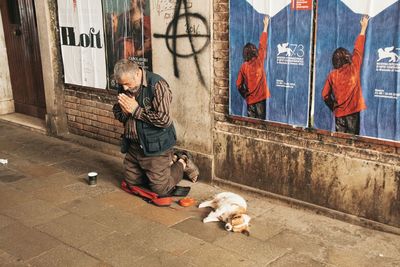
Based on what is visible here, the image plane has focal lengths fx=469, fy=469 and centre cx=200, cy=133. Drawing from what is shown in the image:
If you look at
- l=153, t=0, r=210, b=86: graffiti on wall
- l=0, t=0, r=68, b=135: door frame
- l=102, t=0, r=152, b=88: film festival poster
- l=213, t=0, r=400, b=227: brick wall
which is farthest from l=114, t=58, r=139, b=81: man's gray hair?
l=0, t=0, r=68, b=135: door frame

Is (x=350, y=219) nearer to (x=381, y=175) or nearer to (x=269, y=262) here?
(x=381, y=175)

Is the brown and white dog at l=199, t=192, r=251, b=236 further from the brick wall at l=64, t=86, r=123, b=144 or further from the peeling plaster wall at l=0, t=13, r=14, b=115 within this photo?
the peeling plaster wall at l=0, t=13, r=14, b=115

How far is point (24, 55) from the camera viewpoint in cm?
861

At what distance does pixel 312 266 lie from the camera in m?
3.86

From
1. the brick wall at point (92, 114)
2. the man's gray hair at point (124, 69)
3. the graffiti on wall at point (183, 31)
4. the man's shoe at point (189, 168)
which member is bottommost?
the man's shoe at point (189, 168)

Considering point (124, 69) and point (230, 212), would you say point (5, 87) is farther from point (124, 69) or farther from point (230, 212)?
point (230, 212)

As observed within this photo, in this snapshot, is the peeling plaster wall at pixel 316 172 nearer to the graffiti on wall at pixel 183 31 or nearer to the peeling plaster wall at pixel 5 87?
the graffiti on wall at pixel 183 31

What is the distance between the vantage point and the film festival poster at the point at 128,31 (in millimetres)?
6012

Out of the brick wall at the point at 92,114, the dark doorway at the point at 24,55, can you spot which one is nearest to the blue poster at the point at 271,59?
the brick wall at the point at 92,114

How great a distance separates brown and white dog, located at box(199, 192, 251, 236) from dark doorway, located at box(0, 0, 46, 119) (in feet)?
16.1

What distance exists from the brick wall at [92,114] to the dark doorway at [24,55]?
1.23m

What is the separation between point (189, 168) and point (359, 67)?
236 cm

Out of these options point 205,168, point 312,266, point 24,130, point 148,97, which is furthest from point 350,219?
point 24,130

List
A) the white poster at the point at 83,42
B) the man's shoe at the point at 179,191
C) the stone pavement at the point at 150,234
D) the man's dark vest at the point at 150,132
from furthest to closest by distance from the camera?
the white poster at the point at 83,42, the man's shoe at the point at 179,191, the man's dark vest at the point at 150,132, the stone pavement at the point at 150,234
